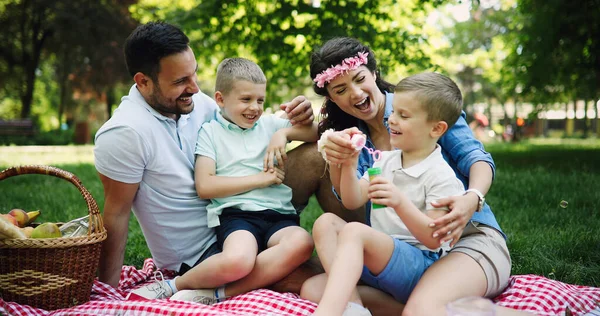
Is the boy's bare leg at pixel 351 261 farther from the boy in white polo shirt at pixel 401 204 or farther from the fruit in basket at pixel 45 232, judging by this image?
the fruit in basket at pixel 45 232

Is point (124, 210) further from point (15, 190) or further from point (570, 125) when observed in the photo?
point (570, 125)

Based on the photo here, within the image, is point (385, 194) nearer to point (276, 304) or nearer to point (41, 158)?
point (276, 304)

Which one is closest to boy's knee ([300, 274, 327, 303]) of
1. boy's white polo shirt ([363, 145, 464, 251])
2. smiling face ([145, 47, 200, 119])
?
boy's white polo shirt ([363, 145, 464, 251])

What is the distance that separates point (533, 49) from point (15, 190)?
9586mm

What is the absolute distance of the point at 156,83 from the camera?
3.12m

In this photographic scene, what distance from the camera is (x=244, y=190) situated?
10.1 ft

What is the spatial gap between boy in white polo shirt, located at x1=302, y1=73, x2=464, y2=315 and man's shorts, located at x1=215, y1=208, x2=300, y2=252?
429mm

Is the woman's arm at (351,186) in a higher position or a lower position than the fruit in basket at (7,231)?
higher

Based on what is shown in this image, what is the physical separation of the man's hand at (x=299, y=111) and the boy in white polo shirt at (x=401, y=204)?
774mm

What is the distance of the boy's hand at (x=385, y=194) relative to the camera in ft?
7.39

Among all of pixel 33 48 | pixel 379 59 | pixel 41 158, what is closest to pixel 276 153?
pixel 379 59

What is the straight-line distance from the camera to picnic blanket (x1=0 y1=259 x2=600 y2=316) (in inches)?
100

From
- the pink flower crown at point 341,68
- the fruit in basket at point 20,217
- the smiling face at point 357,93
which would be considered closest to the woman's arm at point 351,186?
the smiling face at point 357,93

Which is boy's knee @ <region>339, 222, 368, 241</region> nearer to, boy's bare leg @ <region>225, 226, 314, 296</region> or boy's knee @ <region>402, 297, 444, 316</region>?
boy's knee @ <region>402, 297, 444, 316</region>
